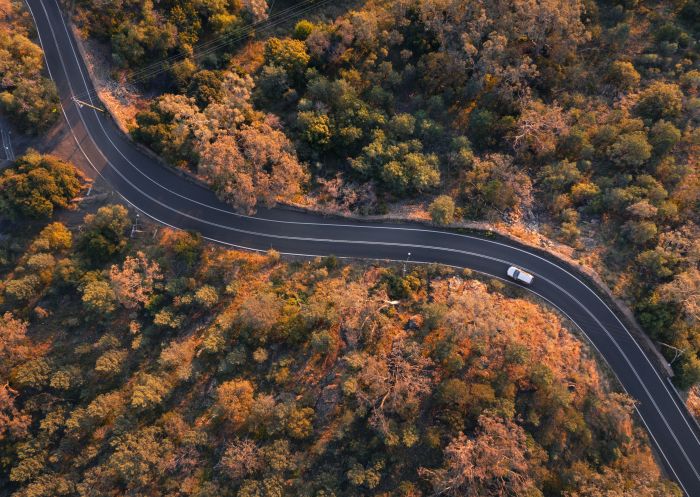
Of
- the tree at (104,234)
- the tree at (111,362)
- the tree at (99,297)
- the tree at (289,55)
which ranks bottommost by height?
the tree at (111,362)

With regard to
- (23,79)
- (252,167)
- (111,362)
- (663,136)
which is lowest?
(111,362)

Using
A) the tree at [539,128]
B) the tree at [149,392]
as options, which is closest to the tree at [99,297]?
the tree at [149,392]

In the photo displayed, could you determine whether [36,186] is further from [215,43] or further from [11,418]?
[215,43]

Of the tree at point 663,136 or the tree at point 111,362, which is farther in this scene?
the tree at point 663,136

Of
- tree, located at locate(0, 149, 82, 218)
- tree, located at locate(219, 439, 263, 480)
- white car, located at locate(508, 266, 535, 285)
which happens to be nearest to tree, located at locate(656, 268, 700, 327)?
white car, located at locate(508, 266, 535, 285)

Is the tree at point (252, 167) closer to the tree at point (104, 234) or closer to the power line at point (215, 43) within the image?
the tree at point (104, 234)

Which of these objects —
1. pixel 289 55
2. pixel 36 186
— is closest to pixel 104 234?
pixel 36 186

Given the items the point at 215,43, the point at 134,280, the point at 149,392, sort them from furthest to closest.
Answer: the point at 215,43 < the point at 134,280 < the point at 149,392
